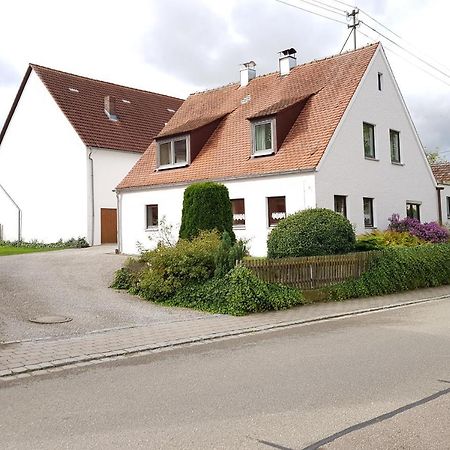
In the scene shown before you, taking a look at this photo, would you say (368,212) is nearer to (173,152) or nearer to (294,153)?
(294,153)

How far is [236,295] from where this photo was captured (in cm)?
1245

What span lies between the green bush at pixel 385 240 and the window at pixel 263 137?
4946mm

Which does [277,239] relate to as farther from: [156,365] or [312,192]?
[156,365]

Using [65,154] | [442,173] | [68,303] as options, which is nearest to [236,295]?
[68,303]

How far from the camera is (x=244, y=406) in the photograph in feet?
18.7

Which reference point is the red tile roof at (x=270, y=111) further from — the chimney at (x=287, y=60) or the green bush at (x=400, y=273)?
the green bush at (x=400, y=273)

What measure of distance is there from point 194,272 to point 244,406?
779 centimetres

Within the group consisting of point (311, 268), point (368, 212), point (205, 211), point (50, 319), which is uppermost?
point (368, 212)

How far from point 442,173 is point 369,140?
14827mm

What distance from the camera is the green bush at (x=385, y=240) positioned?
1769cm

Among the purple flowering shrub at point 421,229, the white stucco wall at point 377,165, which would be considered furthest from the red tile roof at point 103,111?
the purple flowering shrub at point 421,229

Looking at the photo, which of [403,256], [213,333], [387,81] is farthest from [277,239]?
[387,81]

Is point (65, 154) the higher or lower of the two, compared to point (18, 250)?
higher

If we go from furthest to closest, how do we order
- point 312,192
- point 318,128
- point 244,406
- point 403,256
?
point 318,128 < point 312,192 < point 403,256 < point 244,406
